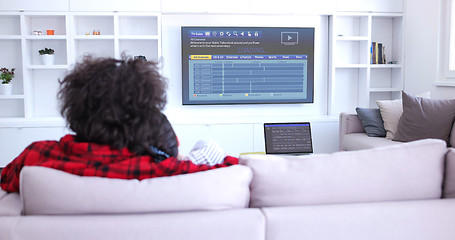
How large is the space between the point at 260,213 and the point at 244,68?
407cm

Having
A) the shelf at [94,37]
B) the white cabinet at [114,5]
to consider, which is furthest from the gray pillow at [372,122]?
the shelf at [94,37]

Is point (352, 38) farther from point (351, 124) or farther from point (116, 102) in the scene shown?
point (116, 102)

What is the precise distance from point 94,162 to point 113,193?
172 millimetres

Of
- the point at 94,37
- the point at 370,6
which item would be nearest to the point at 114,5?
the point at 94,37

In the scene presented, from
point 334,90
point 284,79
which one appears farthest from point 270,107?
point 334,90

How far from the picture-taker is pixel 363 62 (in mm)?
5410

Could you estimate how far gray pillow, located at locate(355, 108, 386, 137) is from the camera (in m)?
4.28

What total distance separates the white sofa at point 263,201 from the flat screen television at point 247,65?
3.85 metres

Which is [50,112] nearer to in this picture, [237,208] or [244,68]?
[244,68]

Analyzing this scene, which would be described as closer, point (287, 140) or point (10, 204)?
point (10, 204)

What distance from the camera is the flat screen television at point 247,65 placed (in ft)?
16.8

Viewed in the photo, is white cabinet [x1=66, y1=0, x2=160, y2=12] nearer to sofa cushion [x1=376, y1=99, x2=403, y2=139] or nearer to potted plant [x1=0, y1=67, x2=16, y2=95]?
potted plant [x1=0, y1=67, x2=16, y2=95]

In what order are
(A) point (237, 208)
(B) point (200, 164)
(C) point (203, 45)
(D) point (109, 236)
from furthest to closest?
(C) point (203, 45), (B) point (200, 164), (A) point (237, 208), (D) point (109, 236)

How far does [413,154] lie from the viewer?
4.44ft
